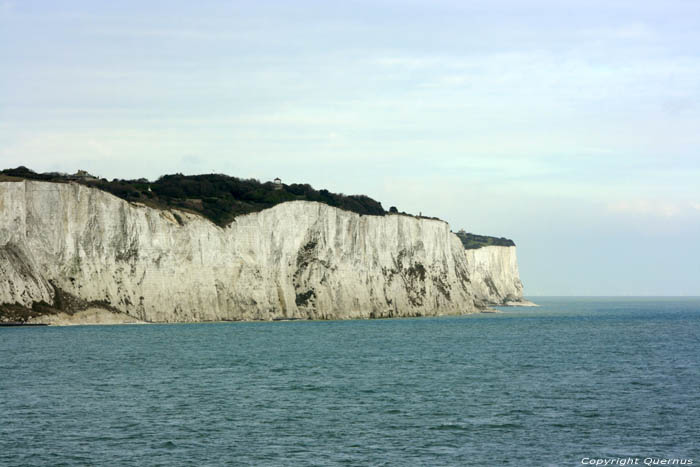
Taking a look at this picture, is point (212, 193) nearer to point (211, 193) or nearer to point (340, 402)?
point (211, 193)

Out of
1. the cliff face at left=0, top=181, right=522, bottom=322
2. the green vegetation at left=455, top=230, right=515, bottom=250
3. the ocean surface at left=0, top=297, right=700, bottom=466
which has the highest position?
the green vegetation at left=455, top=230, right=515, bottom=250

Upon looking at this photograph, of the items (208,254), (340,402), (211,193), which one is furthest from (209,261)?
(340,402)

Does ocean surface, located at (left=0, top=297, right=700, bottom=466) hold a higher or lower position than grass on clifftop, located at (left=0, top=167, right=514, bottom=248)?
lower

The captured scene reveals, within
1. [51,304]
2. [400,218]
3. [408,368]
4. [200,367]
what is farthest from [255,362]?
[400,218]

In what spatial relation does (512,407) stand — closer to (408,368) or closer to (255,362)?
(408,368)

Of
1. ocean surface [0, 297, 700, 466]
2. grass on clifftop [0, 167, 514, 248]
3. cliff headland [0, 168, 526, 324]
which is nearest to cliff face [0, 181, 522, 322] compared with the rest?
cliff headland [0, 168, 526, 324]

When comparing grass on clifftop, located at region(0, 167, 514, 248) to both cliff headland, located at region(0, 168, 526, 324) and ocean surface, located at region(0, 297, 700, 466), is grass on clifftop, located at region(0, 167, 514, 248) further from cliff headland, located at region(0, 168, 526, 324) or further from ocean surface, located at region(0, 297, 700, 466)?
ocean surface, located at region(0, 297, 700, 466)
